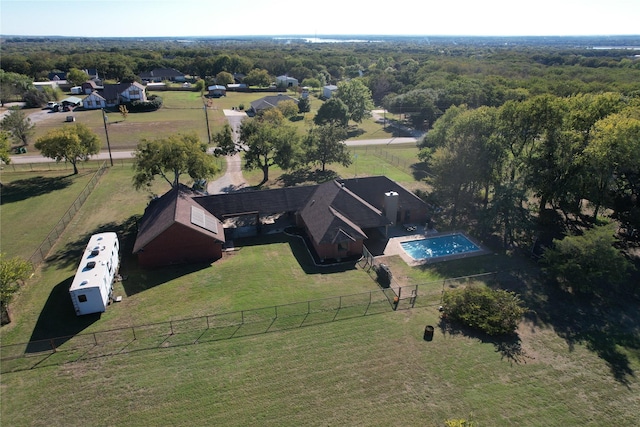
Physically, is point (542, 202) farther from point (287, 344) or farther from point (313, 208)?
point (287, 344)

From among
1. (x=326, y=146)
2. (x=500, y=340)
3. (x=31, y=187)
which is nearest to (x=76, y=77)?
(x=31, y=187)

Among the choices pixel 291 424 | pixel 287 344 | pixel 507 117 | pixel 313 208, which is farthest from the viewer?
pixel 507 117

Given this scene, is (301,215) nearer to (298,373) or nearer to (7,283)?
(298,373)

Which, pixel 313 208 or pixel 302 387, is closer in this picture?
pixel 302 387

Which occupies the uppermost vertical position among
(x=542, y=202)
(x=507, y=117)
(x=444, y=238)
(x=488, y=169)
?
(x=507, y=117)

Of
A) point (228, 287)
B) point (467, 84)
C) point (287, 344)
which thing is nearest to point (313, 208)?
point (228, 287)

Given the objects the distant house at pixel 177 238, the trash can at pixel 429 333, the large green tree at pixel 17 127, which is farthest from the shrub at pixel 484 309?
the large green tree at pixel 17 127

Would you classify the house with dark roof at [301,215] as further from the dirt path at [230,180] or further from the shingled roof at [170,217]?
the dirt path at [230,180]
